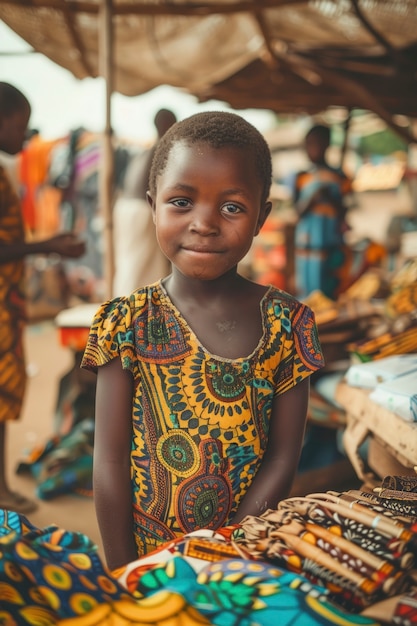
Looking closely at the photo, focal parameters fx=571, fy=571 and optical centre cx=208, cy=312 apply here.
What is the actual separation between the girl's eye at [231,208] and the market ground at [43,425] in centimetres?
218

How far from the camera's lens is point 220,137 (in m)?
1.15

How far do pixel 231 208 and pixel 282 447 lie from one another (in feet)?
1.74

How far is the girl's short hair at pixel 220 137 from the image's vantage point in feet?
3.80

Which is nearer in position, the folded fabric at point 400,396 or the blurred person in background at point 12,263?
the folded fabric at point 400,396

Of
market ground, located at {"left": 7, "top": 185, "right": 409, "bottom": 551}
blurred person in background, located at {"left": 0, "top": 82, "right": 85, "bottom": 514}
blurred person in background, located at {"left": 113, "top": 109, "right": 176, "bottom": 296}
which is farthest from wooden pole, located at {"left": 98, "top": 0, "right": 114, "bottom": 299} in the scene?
market ground, located at {"left": 7, "top": 185, "right": 409, "bottom": 551}

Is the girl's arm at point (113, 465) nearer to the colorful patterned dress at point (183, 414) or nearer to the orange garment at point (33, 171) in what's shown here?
the colorful patterned dress at point (183, 414)

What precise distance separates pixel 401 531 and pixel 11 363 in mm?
2533

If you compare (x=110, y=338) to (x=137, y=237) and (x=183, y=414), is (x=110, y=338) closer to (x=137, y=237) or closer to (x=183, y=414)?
(x=183, y=414)

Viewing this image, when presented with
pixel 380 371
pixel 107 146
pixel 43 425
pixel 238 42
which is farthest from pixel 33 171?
pixel 380 371

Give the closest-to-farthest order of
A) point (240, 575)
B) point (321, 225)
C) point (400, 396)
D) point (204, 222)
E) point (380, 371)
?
1. point (240, 575)
2. point (204, 222)
3. point (400, 396)
4. point (380, 371)
5. point (321, 225)

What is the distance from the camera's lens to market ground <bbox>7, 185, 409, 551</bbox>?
3.06 m

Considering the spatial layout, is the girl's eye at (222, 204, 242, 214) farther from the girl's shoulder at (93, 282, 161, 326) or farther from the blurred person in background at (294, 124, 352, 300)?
the blurred person in background at (294, 124, 352, 300)

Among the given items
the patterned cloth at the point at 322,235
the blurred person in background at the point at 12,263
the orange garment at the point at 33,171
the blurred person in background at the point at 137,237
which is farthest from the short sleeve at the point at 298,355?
the orange garment at the point at 33,171

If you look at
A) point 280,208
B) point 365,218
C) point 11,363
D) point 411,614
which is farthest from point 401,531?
point 365,218
